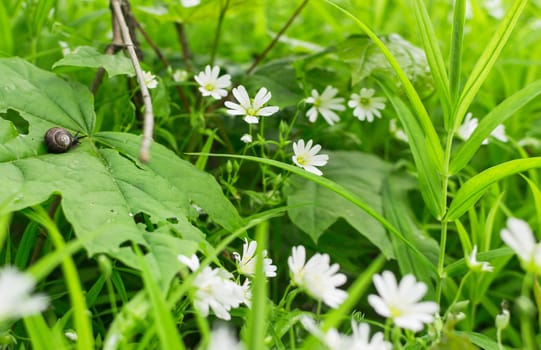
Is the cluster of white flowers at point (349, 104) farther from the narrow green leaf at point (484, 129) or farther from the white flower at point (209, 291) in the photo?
the white flower at point (209, 291)

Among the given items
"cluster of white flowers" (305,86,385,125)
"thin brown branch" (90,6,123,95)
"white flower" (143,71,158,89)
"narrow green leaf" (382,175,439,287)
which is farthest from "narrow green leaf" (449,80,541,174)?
"thin brown branch" (90,6,123,95)

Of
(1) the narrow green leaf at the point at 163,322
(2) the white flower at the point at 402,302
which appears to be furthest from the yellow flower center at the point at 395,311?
(1) the narrow green leaf at the point at 163,322

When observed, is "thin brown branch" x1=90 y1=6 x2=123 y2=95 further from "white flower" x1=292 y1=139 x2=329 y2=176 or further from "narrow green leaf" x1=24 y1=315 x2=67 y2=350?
"narrow green leaf" x1=24 y1=315 x2=67 y2=350

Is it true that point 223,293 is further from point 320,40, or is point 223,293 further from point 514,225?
point 320,40

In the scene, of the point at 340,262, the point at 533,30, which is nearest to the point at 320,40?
the point at 533,30

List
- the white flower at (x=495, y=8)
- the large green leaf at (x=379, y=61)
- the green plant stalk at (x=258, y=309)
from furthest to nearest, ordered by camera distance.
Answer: the white flower at (x=495, y=8)
the large green leaf at (x=379, y=61)
the green plant stalk at (x=258, y=309)

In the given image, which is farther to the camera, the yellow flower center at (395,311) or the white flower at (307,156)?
the white flower at (307,156)
